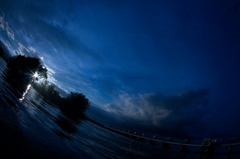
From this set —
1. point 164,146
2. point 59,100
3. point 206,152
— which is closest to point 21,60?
point 59,100

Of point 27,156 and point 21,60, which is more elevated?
point 21,60

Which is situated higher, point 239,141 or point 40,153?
point 239,141

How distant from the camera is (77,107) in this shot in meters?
31.1

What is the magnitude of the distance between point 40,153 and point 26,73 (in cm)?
3646

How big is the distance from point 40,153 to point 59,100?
36.8m

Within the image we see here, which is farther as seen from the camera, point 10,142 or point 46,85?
point 46,85

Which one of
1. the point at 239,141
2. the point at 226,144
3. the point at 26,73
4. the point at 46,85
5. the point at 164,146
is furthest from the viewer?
the point at 46,85

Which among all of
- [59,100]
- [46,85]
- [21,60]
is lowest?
[59,100]

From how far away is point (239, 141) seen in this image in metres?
6.32

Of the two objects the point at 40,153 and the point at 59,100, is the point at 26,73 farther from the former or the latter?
the point at 40,153

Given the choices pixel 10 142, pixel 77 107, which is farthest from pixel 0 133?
pixel 77 107

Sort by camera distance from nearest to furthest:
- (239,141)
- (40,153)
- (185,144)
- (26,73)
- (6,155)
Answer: (6,155), (40,153), (239,141), (185,144), (26,73)

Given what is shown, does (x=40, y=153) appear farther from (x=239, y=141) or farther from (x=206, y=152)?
(x=206, y=152)

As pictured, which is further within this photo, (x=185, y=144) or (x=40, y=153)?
(x=185, y=144)
